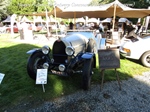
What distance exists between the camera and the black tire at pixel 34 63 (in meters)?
3.99

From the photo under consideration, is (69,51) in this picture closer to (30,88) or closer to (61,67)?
(61,67)

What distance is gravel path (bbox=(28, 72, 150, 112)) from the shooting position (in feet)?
9.79

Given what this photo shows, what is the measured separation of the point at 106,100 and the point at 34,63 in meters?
2.24

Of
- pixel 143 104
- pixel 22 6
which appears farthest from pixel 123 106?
pixel 22 6

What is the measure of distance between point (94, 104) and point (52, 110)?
93cm

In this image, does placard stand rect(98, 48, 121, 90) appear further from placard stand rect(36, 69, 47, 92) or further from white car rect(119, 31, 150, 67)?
white car rect(119, 31, 150, 67)

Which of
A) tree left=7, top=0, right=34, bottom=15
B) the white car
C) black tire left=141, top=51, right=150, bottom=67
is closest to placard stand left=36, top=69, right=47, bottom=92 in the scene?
the white car

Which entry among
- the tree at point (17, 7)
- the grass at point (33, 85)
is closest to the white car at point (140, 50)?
the grass at point (33, 85)

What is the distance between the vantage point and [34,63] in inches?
161

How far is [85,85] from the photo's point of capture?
3.52 m

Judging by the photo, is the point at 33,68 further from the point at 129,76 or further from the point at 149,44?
the point at 149,44

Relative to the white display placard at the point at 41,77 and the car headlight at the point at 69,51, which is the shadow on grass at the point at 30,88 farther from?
the car headlight at the point at 69,51

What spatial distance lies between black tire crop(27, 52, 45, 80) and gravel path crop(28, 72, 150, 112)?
117cm

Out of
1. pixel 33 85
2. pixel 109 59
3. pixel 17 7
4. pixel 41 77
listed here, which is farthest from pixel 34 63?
pixel 17 7
